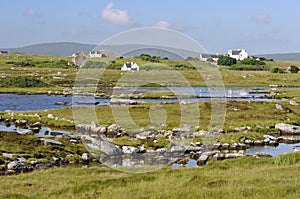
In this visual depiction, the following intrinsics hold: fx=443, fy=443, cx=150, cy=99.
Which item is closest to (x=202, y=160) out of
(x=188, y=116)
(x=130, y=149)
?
(x=130, y=149)

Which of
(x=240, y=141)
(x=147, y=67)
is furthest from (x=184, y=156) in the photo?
(x=147, y=67)

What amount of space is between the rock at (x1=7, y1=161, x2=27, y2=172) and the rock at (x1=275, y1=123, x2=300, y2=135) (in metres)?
33.8

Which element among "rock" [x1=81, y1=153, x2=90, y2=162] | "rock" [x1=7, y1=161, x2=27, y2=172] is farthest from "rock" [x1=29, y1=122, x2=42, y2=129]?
"rock" [x1=7, y1=161, x2=27, y2=172]

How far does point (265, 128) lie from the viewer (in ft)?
181

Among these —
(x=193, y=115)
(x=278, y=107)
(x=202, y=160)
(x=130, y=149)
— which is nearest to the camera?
(x=202, y=160)

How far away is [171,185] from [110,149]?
2209 cm

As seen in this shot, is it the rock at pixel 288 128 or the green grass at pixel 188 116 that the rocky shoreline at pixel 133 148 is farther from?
the green grass at pixel 188 116

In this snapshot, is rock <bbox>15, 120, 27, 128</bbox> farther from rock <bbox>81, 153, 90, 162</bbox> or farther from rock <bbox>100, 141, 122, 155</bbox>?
rock <bbox>81, 153, 90, 162</bbox>

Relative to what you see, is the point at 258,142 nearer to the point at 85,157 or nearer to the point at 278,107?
the point at 85,157

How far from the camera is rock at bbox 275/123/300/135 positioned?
180ft

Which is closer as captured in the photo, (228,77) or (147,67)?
(228,77)

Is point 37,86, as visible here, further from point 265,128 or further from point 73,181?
point 73,181

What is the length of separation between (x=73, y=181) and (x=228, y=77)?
15138 cm

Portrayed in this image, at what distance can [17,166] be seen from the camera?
3312cm
